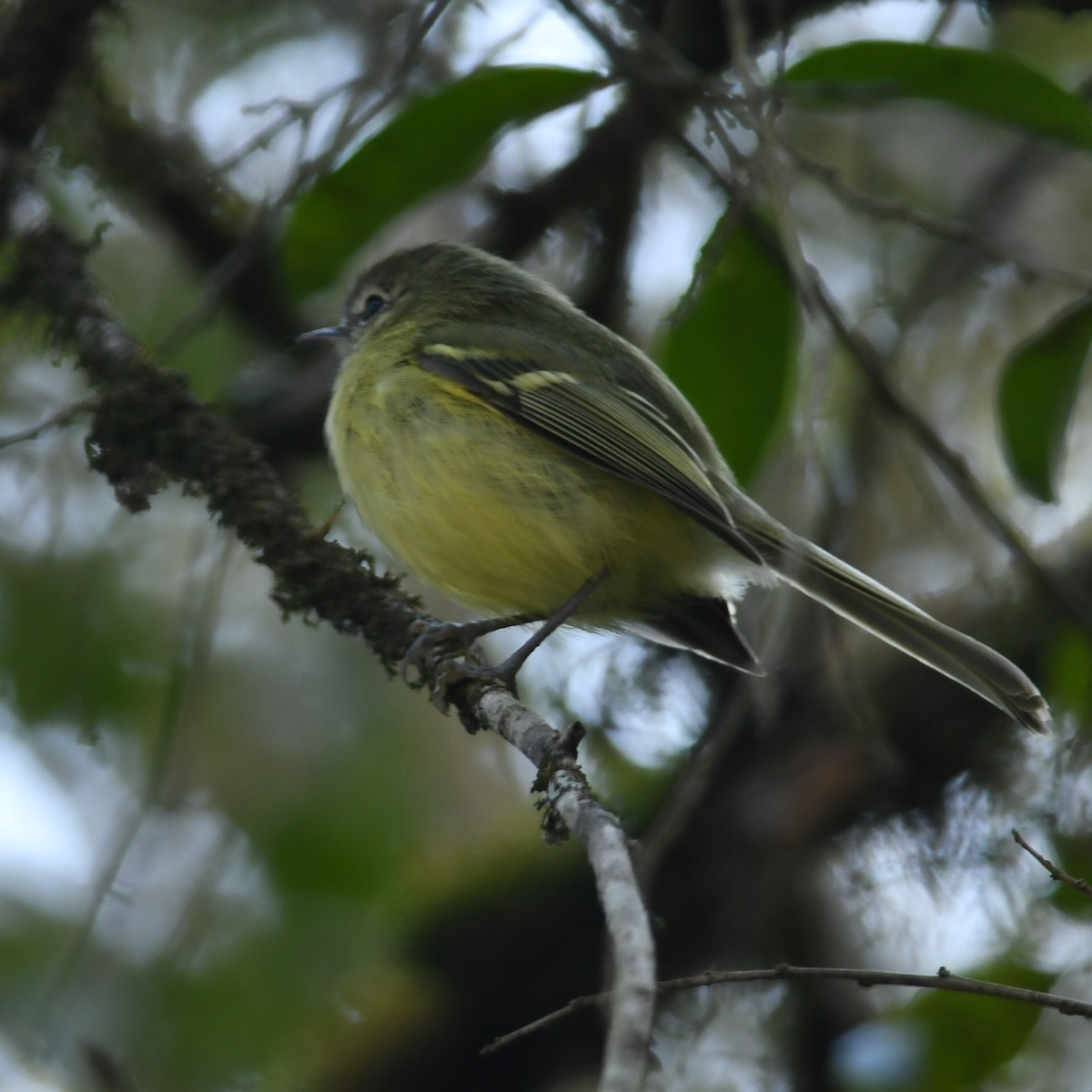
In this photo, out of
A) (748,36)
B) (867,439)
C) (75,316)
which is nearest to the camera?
(75,316)

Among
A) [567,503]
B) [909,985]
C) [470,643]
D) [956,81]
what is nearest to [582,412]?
[567,503]

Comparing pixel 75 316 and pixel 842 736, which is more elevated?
pixel 75 316

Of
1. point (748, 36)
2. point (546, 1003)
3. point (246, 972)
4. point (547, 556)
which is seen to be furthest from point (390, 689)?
point (748, 36)

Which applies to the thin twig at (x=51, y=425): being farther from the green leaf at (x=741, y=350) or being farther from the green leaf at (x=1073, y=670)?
the green leaf at (x=1073, y=670)

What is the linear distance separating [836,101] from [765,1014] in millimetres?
3109

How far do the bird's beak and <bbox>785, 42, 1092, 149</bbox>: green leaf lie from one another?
1.92 meters

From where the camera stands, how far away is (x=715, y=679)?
5.17 meters

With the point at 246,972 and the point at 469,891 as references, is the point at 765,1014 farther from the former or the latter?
the point at 246,972

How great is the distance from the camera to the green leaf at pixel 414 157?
13.3ft

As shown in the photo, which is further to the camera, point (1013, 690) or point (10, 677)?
point (10, 677)

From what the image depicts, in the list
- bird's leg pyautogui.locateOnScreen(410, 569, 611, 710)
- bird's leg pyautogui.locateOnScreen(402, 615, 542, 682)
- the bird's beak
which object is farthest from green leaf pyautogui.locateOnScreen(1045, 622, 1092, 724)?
the bird's beak

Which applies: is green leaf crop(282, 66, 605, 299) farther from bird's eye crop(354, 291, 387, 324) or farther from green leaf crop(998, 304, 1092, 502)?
green leaf crop(998, 304, 1092, 502)

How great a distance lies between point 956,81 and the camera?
3.75 metres

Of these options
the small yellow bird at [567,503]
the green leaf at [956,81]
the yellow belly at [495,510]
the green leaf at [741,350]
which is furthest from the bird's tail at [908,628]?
the green leaf at [956,81]
